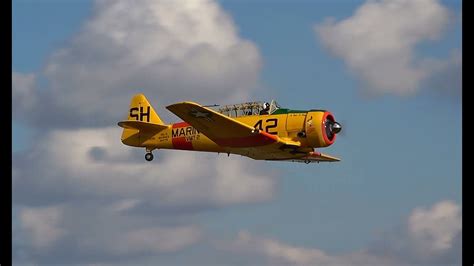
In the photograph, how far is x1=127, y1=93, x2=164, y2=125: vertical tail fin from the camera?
48500 millimetres

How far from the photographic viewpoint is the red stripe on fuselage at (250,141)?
41000mm

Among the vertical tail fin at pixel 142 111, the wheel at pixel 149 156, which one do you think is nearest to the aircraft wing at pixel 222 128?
the wheel at pixel 149 156

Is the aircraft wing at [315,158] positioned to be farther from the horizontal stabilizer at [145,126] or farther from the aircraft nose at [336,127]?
the horizontal stabilizer at [145,126]

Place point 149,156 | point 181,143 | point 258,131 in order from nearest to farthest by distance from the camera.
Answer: point 258,131, point 181,143, point 149,156

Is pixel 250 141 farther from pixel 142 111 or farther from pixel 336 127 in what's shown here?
pixel 142 111

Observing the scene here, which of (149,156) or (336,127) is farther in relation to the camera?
(149,156)

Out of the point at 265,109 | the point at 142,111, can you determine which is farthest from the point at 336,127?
the point at 142,111

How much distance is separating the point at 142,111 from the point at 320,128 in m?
11.7

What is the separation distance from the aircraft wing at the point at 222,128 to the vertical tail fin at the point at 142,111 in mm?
6404

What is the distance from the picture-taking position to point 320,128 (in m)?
41.0

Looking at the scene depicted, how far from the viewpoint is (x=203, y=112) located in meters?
40.8
